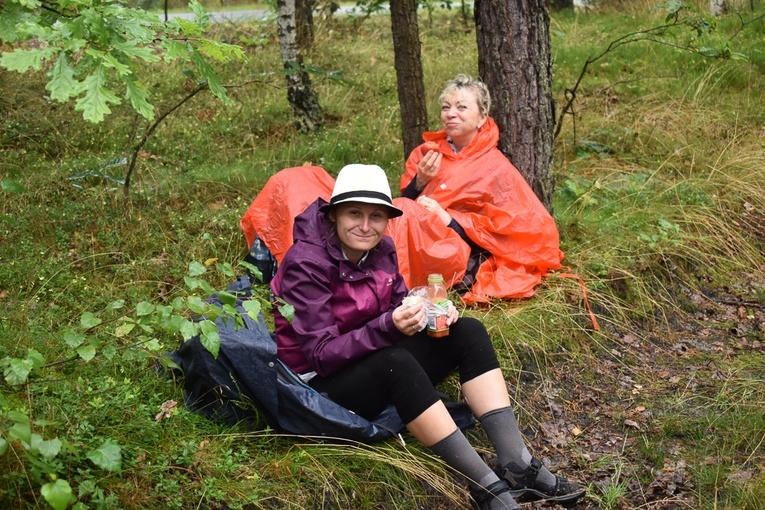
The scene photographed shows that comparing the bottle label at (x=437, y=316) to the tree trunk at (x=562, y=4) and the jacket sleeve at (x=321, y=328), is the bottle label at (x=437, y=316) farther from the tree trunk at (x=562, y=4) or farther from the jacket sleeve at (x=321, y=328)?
the tree trunk at (x=562, y=4)

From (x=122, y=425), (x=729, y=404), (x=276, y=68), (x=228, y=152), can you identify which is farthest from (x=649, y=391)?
(x=276, y=68)

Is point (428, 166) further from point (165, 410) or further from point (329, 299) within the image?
point (165, 410)

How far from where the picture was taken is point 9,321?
3.76m

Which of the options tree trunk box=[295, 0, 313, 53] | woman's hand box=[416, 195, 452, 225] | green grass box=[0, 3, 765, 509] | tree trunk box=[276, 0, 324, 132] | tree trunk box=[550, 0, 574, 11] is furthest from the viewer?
tree trunk box=[550, 0, 574, 11]

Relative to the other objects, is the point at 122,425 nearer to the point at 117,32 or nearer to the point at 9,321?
the point at 9,321

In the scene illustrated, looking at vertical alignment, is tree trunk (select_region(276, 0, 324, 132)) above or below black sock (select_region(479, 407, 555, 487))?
above

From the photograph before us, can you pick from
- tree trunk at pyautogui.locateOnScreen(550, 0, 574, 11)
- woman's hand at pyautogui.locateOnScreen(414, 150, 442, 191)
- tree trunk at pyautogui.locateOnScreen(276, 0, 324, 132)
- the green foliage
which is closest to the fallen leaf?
the green foliage

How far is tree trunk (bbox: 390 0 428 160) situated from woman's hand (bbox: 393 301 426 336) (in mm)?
3136

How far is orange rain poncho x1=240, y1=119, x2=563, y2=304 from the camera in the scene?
4492 millimetres

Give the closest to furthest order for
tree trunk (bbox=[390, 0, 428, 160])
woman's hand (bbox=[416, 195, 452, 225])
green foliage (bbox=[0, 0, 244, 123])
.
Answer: green foliage (bbox=[0, 0, 244, 123])
woman's hand (bbox=[416, 195, 452, 225])
tree trunk (bbox=[390, 0, 428, 160])

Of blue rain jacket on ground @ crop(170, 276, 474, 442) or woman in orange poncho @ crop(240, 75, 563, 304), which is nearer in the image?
blue rain jacket on ground @ crop(170, 276, 474, 442)

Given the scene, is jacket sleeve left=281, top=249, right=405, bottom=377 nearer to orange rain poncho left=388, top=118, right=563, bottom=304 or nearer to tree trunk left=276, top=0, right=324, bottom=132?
orange rain poncho left=388, top=118, right=563, bottom=304

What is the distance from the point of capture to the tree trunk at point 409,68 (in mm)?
5809

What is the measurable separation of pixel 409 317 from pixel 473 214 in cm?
175
